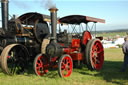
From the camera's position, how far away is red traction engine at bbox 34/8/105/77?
16.9ft

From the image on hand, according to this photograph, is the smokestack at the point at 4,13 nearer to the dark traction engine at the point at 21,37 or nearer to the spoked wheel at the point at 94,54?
the dark traction engine at the point at 21,37

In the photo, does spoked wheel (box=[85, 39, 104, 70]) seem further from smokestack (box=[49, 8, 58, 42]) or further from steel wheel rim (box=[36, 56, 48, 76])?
steel wheel rim (box=[36, 56, 48, 76])

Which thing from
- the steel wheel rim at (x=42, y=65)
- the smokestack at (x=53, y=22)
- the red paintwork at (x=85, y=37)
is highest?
the smokestack at (x=53, y=22)

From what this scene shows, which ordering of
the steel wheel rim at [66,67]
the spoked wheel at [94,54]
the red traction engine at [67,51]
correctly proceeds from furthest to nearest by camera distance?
1. the spoked wheel at [94,54]
2. the red traction engine at [67,51]
3. the steel wheel rim at [66,67]

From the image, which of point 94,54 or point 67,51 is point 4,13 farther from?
point 94,54

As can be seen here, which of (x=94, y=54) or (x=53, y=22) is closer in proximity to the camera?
(x=53, y=22)

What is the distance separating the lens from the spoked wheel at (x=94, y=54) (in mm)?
5801

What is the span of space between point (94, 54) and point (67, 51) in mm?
1115

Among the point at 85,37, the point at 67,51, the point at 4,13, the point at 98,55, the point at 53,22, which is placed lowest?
the point at 98,55

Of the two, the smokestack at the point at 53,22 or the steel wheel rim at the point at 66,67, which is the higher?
the smokestack at the point at 53,22

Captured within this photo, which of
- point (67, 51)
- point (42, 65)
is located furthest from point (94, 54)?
point (42, 65)

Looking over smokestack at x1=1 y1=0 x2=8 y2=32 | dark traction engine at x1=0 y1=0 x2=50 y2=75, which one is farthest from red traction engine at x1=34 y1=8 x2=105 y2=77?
smokestack at x1=1 y1=0 x2=8 y2=32

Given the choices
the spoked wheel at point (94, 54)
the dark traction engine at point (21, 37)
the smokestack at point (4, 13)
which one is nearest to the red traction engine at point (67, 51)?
the spoked wheel at point (94, 54)

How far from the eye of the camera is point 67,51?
5.77m
